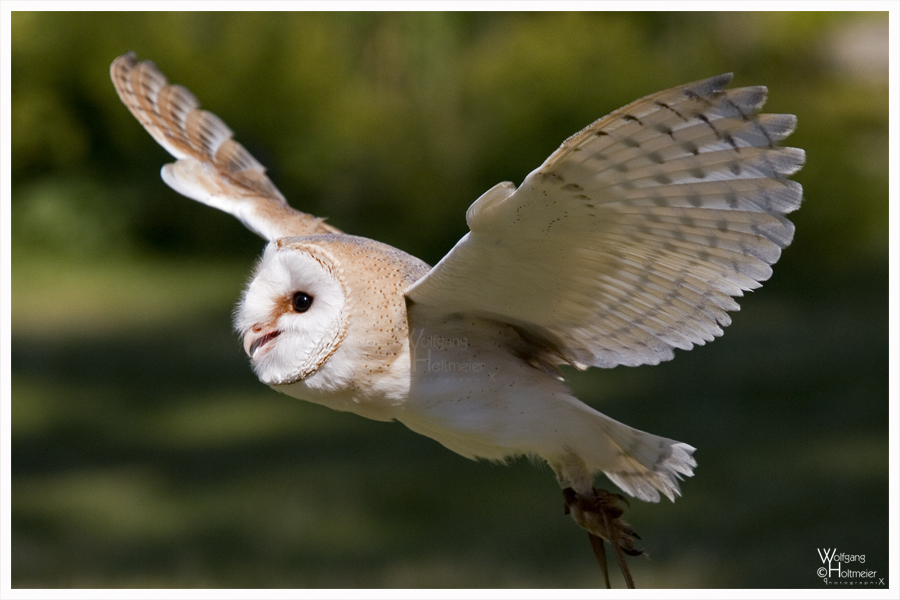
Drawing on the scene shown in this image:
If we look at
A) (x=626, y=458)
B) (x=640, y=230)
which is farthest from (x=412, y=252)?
(x=640, y=230)

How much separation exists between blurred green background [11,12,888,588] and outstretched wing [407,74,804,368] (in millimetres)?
2098

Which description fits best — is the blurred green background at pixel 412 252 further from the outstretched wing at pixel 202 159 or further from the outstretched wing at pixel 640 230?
the outstretched wing at pixel 640 230

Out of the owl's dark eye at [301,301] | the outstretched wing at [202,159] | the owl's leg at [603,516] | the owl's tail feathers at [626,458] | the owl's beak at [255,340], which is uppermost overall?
the outstretched wing at [202,159]

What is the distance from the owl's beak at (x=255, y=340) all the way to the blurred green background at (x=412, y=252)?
1960mm

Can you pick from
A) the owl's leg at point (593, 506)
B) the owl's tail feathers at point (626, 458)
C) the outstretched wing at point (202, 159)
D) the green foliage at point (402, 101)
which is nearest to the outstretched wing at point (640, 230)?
the owl's tail feathers at point (626, 458)

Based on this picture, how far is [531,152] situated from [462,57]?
116 centimetres

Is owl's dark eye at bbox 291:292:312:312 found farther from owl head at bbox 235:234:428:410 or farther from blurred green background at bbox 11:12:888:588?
blurred green background at bbox 11:12:888:588

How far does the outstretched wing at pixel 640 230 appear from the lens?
1507mm

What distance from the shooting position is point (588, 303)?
1896 mm

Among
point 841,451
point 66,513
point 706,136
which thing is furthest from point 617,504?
point 841,451

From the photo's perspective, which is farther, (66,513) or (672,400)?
(672,400)

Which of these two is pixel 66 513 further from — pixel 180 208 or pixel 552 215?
pixel 552 215

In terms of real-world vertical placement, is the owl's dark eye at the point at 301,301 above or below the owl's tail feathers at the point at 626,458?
above

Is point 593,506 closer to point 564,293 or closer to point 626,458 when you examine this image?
point 626,458
